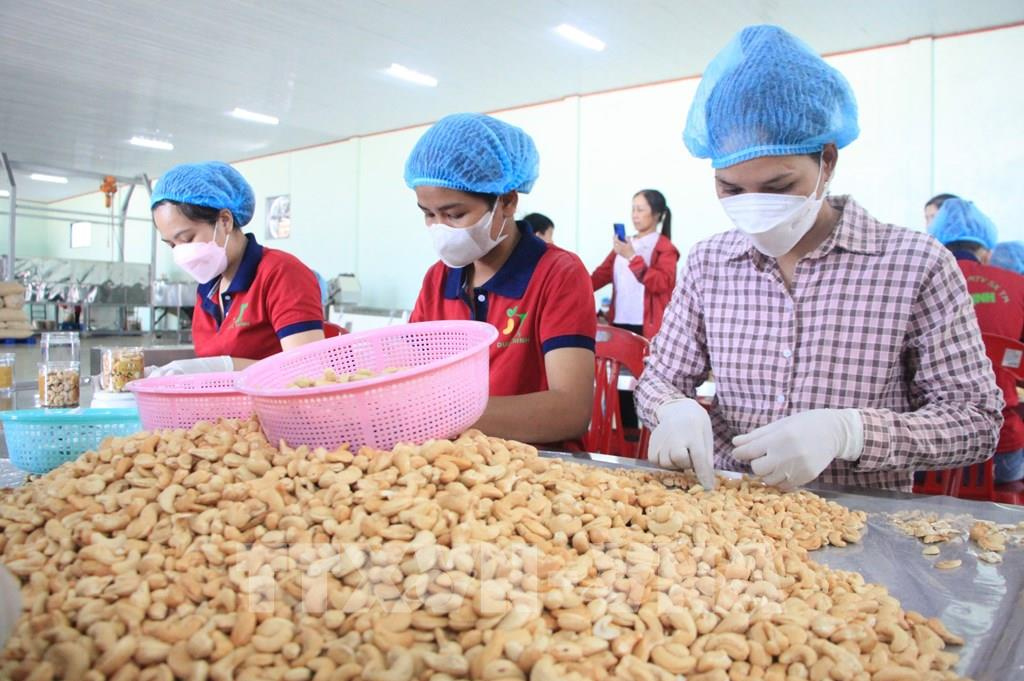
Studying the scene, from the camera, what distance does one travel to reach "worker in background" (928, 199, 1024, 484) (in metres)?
1.83

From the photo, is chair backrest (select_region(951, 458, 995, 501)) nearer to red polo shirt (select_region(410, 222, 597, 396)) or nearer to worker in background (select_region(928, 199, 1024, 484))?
worker in background (select_region(928, 199, 1024, 484))

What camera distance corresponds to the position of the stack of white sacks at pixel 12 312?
7345 millimetres

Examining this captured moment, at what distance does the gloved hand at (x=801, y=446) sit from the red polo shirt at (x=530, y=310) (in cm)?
55

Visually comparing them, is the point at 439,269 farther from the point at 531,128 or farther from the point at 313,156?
the point at 313,156

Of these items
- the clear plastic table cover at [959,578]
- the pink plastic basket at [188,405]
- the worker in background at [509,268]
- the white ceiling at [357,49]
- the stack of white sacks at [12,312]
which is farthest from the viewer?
the stack of white sacks at [12,312]

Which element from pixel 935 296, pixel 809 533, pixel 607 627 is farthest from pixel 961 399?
pixel 607 627

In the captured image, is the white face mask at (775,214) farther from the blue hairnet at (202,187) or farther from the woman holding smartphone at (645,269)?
the woman holding smartphone at (645,269)

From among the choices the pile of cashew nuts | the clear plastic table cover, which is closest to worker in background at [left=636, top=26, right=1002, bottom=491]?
the clear plastic table cover

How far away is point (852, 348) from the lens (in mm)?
1371

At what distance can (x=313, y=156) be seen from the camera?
1109 cm

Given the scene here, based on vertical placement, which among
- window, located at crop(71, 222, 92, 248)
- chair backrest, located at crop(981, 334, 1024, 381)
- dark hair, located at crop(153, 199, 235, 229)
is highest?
window, located at crop(71, 222, 92, 248)

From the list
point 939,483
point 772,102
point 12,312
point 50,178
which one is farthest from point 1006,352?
point 50,178

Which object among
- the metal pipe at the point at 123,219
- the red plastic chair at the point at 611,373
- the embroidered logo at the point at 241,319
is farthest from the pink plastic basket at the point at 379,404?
the metal pipe at the point at 123,219

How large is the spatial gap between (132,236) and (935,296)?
59.7ft
